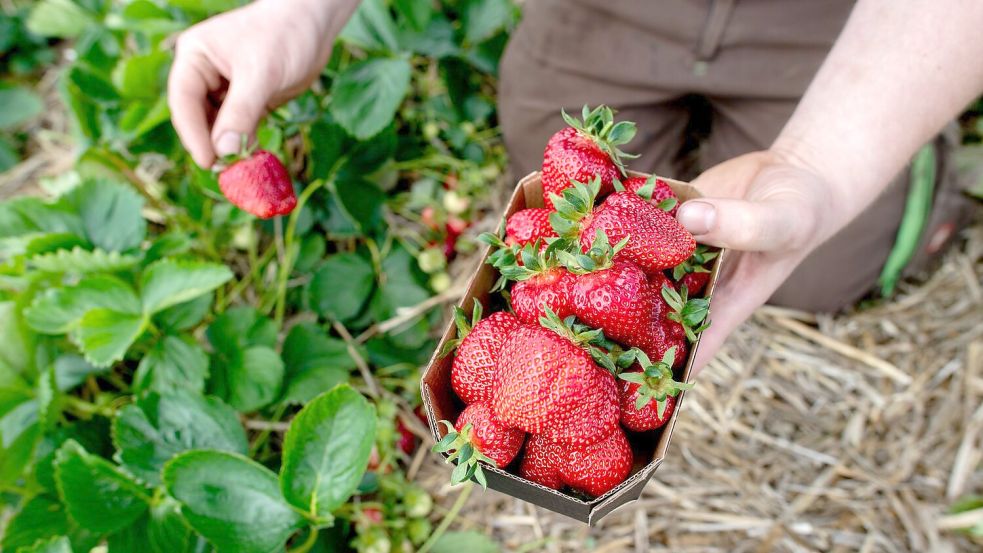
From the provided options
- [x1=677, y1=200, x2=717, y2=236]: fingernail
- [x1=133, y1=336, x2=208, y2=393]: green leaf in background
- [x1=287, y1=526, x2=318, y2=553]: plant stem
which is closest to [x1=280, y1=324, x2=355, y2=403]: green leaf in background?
[x1=133, y1=336, x2=208, y2=393]: green leaf in background

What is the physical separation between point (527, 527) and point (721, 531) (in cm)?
33

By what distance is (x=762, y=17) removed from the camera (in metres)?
1.30

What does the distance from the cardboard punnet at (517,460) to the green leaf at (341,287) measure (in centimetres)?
56

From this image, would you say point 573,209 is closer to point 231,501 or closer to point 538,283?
point 538,283

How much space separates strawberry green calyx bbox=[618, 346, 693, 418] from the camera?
0.69 metres

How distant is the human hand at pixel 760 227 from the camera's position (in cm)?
82

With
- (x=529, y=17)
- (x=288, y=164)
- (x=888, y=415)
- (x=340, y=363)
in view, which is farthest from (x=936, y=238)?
(x=288, y=164)

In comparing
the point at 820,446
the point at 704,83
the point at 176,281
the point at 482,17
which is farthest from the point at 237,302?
the point at 820,446

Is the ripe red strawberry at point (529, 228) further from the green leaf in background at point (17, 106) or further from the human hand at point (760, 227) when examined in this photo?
the green leaf in background at point (17, 106)

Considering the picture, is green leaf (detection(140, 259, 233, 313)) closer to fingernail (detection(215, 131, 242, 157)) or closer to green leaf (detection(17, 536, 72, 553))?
fingernail (detection(215, 131, 242, 157))

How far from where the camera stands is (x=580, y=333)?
70 centimetres

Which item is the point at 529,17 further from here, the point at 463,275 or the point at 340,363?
the point at 340,363

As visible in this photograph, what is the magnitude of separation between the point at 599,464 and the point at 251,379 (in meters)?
0.68

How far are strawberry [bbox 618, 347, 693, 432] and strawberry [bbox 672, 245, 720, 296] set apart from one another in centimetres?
14
